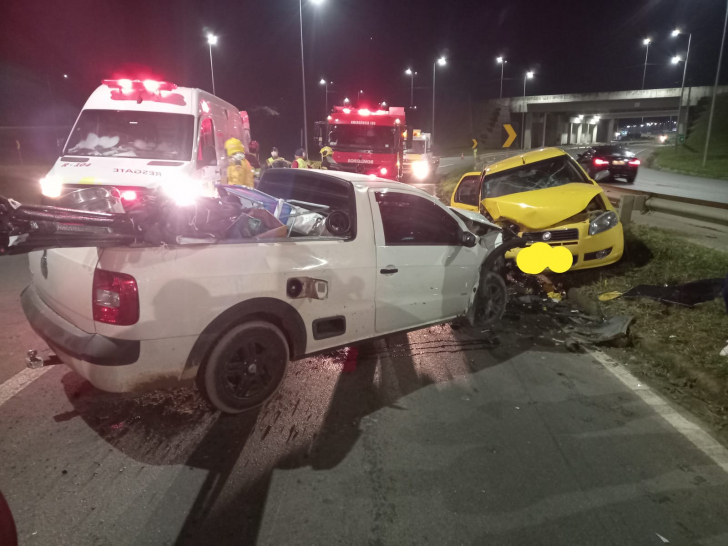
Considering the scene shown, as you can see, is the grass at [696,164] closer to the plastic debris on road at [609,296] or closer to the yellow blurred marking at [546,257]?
the yellow blurred marking at [546,257]

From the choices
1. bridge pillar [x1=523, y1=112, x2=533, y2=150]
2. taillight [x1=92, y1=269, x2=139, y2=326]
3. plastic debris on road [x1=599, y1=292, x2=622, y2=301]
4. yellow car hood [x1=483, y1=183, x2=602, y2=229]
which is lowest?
plastic debris on road [x1=599, y1=292, x2=622, y2=301]

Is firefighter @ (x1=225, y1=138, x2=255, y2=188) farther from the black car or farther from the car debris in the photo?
the black car

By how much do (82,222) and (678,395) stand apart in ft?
15.6

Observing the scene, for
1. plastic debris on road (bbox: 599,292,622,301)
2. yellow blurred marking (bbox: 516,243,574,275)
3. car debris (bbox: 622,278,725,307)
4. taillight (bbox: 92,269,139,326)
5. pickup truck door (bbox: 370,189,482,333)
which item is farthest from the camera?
yellow blurred marking (bbox: 516,243,574,275)

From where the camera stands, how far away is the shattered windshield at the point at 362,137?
16.8m

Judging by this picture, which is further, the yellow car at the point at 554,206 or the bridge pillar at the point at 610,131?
the bridge pillar at the point at 610,131

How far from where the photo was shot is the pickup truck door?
4492mm

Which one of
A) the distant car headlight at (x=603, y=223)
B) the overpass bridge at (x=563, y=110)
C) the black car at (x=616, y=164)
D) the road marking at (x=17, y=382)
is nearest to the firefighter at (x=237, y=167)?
the road marking at (x=17, y=382)

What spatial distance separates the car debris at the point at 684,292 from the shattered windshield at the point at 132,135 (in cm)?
678

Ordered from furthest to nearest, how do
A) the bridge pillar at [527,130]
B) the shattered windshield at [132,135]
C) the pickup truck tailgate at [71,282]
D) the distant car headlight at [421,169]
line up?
the bridge pillar at [527,130] → the distant car headlight at [421,169] → the shattered windshield at [132,135] → the pickup truck tailgate at [71,282]

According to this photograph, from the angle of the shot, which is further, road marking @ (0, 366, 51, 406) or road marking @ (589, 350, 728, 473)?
road marking @ (0, 366, 51, 406)

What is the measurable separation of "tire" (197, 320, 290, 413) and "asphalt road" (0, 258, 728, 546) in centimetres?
16

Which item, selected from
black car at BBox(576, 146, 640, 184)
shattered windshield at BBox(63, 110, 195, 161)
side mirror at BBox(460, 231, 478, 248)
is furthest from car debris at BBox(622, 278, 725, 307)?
black car at BBox(576, 146, 640, 184)

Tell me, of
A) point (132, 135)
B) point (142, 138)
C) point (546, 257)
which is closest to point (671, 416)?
point (546, 257)
